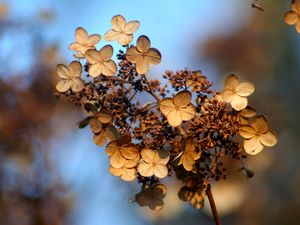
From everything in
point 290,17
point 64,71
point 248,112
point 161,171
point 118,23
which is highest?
point 118,23

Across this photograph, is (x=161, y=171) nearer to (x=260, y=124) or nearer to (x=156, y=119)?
(x=156, y=119)

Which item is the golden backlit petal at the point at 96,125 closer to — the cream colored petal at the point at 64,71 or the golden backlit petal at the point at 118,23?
the cream colored petal at the point at 64,71

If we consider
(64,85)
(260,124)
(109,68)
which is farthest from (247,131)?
(64,85)

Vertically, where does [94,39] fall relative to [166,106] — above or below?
above

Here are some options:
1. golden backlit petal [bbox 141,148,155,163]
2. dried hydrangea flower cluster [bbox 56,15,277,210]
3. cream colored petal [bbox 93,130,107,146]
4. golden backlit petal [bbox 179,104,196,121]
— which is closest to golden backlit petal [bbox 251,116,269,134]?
dried hydrangea flower cluster [bbox 56,15,277,210]

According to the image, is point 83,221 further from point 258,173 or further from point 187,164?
point 187,164

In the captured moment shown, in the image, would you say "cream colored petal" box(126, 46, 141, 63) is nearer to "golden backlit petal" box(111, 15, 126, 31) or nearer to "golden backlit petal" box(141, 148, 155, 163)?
"golden backlit petal" box(111, 15, 126, 31)
